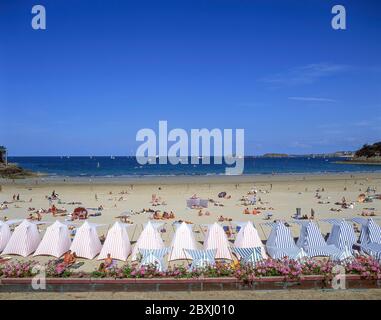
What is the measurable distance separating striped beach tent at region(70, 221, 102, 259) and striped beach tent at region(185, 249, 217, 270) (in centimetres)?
362

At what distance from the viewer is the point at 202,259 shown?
420 inches

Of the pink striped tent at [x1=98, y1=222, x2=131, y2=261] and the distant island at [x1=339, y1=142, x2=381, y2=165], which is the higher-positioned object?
the distant island at [x1=339, y1=142, x2=381, y2=165]

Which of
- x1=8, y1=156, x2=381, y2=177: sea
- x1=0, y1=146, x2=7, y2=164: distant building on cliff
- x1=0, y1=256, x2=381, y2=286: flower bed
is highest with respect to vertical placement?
x1=0, y1=146, x2=7, y2=164: distant building on cliff

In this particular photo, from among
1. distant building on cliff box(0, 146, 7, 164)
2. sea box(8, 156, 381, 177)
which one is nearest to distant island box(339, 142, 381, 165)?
sea box(8, 156, 381, 177)

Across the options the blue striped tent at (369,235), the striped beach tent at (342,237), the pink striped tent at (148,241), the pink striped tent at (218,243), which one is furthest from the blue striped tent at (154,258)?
the blue striped tent at (369,235)

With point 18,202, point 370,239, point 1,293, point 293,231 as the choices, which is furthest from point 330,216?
point 18,202

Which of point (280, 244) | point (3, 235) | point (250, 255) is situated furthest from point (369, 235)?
point (3, 235)

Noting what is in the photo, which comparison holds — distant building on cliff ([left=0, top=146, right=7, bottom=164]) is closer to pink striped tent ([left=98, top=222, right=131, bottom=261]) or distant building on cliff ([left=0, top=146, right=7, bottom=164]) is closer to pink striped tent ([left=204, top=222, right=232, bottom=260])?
pink striped tent ([left=98, top=222, right=131, bottom=261])

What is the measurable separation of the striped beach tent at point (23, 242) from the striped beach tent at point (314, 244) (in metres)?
9.00

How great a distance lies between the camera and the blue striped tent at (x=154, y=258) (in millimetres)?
10078

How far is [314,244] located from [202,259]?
393cm

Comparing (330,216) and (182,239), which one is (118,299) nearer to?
(182,239)

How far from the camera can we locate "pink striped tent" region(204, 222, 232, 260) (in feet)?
41.1

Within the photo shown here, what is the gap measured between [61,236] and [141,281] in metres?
5.35
